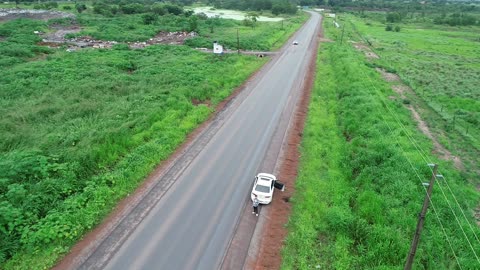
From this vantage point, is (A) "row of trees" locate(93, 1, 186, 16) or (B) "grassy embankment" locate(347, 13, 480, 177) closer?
(B) "grassy embankment" locate(347, 13, 480, 177)

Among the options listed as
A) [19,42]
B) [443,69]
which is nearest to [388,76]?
[443,69]

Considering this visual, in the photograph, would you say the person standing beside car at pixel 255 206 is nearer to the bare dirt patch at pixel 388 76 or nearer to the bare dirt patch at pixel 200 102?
the bare dirt patch at pixel 200 102

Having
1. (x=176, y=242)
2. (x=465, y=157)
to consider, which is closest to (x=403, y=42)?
(x=465, y=157)

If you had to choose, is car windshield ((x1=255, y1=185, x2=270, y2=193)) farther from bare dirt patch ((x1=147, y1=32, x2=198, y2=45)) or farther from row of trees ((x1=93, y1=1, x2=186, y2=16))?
row of trees ((x1=93, y1=1, x2=186, y2=16))

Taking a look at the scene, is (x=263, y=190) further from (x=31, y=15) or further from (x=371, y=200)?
(x=31, y=15)

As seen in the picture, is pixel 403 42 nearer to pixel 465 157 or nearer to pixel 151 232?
pixel 465 157

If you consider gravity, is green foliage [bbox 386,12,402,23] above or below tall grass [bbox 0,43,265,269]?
above

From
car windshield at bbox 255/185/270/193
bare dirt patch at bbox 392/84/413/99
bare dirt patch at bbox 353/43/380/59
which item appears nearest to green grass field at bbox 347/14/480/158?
bare dirt patch at bbox 392/84/413/99
